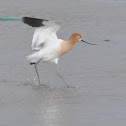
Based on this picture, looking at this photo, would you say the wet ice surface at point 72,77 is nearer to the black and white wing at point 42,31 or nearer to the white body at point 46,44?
the white body at point 46,44

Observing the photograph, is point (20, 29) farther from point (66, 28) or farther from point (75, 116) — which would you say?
point (75, 116)

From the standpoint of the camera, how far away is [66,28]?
49.8 ft

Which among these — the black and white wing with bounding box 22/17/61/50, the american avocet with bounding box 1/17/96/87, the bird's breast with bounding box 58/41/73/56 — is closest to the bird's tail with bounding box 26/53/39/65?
the american avocet with bounding box 1/17/96/87

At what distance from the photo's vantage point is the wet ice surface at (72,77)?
800cm

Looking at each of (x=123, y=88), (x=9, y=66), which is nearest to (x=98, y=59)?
(x=9, y=66)

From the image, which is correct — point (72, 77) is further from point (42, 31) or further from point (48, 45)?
point (42, 31)

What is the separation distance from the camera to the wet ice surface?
8000mm

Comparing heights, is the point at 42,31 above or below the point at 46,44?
above

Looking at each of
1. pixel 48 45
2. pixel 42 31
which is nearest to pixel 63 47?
pixel 48 45

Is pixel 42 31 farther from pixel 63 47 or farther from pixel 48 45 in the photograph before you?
pixel 63 47

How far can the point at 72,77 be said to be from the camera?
34.2ft

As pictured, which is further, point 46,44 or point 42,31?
point 46,44

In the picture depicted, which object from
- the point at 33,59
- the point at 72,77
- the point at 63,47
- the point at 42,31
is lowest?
the point at 72,77

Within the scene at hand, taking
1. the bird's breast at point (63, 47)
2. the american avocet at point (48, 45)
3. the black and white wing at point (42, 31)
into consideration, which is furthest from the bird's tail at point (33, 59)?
the bird's breast at point (63, 47)
